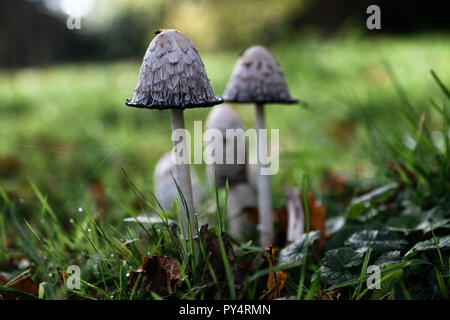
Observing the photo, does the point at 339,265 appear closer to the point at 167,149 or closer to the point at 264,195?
the point at 264,195

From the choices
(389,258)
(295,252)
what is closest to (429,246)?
(389,258)

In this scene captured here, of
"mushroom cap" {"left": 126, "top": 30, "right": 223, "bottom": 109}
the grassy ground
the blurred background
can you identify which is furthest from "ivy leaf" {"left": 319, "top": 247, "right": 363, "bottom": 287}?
the blurred background

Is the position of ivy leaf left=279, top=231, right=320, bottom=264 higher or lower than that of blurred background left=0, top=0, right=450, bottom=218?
lower

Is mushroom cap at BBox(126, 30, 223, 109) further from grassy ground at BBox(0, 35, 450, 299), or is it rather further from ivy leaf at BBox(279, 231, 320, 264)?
ivy leaf at BBox(279, 231, 320, 264)

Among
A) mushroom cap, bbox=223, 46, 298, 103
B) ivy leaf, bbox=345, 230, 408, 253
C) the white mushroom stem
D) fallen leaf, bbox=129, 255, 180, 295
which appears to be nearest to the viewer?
fallen leaf, bbox=129, 255, 180, 295

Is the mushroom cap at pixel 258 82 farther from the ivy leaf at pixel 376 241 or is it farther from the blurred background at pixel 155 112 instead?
the ivy leaf at pixel 376 241

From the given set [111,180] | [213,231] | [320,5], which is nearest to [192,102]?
[213,231]
